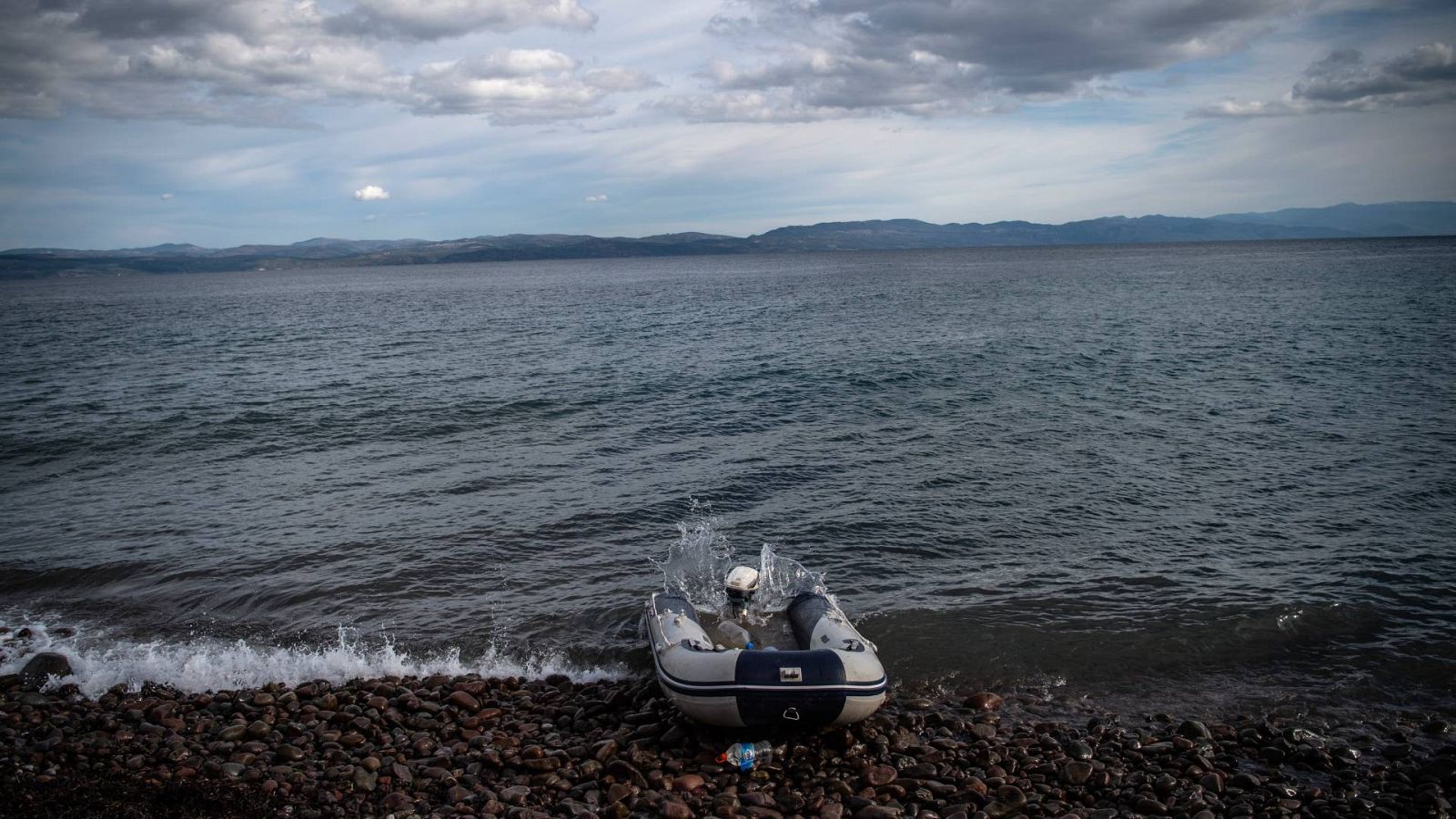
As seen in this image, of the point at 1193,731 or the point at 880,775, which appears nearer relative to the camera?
the point at 880,775

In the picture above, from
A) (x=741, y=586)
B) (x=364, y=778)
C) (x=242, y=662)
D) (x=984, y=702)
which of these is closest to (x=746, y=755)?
(x=984, y=702)

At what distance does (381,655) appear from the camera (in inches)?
486

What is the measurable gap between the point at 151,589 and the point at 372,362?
1189 inches

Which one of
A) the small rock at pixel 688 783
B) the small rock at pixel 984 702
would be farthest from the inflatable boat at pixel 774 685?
the small rock at pixel 984 702

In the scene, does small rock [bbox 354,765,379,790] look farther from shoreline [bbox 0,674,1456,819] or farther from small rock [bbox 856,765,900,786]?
small rock [bbox 856,765,900,786]

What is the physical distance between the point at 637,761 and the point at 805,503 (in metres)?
10.1

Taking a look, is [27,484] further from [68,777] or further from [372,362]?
[372,362]

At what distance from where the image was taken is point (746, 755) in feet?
30.4

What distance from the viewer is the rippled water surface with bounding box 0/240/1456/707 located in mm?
12719

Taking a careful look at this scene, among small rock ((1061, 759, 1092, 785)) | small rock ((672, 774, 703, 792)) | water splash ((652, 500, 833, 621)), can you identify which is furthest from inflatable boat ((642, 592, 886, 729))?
water splash ((652, 500, 833, 621))

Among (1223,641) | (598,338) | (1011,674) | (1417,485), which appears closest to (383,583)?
(1011,674)

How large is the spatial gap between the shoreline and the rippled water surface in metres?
1.31

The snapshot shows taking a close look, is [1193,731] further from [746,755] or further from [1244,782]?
[746,755]

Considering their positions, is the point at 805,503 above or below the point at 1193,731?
above
